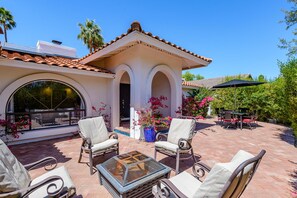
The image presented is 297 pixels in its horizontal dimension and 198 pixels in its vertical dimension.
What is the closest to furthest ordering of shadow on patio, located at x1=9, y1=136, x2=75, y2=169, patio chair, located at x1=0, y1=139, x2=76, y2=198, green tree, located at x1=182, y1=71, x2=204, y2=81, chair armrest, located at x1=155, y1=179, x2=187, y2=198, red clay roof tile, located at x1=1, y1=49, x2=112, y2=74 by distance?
patio chair, located at x1=0, y1=139, x2=76, y2=198
chair armrest, located at x1=155, y1=179, x2=187, y2=198
shadow on patio, located at x1=9, y1=136, x2=75, y2=169
red clay roof tile, located at x1=1, y1=49, x2=112, y2=74
green tree, located at x1=182, y1=71, x2=204, y2=81

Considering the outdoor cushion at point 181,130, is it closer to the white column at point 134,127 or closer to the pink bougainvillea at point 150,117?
the pink bougainvillea at point 150,117

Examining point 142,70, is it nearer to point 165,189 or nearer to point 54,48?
point 165,189

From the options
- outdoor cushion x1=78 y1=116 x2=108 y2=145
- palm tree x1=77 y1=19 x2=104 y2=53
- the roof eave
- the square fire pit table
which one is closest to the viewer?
the square fire pit table

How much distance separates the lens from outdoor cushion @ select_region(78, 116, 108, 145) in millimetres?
4188

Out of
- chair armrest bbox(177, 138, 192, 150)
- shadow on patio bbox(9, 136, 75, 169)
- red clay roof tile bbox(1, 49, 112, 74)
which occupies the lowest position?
shadow on patio bbox(9, 136, 75, 169)

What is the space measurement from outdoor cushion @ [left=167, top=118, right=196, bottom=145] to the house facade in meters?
2.37

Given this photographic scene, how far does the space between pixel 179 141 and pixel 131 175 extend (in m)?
1.67

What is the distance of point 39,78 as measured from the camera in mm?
6281

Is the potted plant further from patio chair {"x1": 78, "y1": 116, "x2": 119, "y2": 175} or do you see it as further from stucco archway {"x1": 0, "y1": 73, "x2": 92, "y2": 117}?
stucco archway {"x1": 0, "y1": 73, "x2": 92, "y2": 117}

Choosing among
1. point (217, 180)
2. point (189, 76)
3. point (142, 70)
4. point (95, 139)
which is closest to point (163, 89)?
point (142, 70)

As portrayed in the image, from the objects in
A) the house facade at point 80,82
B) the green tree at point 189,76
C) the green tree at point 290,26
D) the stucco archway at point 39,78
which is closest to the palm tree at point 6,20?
the house facade at point 80,82

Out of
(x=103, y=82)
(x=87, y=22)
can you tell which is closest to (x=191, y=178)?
(x=103, y=82)

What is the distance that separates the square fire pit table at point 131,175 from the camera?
7.88 ft

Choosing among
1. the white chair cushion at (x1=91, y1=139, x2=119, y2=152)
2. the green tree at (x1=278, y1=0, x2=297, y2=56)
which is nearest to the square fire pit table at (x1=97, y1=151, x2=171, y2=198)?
the white chair cushion at (x1=91, y1=139, x2=119, y2=152)
